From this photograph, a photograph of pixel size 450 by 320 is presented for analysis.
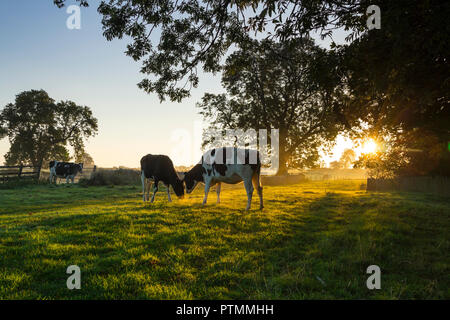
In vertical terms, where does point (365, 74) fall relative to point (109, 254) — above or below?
above

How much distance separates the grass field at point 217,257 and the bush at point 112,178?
1857 centimetres

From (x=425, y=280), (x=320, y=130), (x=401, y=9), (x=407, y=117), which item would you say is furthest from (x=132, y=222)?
(x=320, y=130)

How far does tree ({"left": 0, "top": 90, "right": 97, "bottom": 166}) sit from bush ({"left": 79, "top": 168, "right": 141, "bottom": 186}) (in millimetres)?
15222

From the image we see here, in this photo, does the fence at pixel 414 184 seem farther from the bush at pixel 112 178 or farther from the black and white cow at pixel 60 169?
the black and white cow at pixel 60 169

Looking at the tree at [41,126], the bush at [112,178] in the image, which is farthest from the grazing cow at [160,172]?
the tree at [41,126]

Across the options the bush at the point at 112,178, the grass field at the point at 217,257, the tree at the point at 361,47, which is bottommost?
the grass field at the point at 217,257

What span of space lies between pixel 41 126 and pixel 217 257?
141ft

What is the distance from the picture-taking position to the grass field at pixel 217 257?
3795 mm

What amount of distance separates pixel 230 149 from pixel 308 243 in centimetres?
594

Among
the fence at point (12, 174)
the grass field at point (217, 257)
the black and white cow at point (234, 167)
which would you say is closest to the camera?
the grass field at point (217, 257)

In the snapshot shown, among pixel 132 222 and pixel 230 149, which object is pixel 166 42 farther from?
pixel 132 222

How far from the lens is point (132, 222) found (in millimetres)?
7461

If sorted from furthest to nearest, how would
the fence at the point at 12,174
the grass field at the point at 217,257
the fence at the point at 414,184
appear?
the fence at the point at 12,174 < the fence at the point at 414,184 < the grass field at the point at 217,257

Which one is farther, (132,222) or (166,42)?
(166,42)
